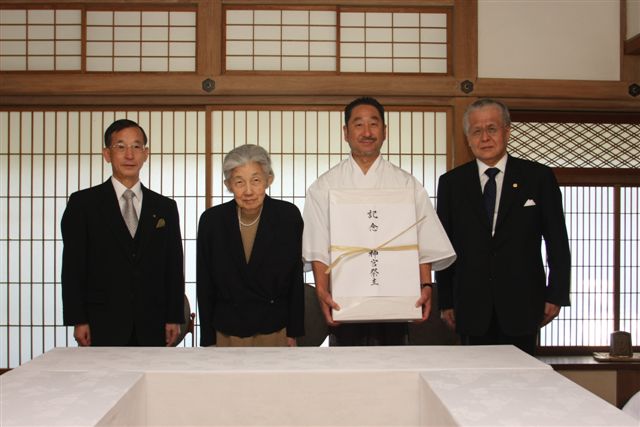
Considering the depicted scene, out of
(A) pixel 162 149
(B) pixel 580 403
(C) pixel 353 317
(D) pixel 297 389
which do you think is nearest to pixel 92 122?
(A) pixel 162 149

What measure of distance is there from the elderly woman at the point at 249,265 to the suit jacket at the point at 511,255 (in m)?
0.76

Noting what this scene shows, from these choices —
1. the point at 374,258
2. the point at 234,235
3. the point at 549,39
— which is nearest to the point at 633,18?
the point at 549,39

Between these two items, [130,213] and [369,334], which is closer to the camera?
[369,334]

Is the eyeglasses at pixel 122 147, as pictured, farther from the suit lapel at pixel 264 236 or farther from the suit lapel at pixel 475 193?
the suit lapel at pixel 475 193

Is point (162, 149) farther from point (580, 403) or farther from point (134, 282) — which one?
point (580, 403)

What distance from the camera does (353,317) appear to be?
2486 millimetres

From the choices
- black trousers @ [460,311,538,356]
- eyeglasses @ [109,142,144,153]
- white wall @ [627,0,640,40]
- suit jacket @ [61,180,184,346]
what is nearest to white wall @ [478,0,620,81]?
white wall @ [627,0,640,40]

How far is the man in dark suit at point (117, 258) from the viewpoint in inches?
110

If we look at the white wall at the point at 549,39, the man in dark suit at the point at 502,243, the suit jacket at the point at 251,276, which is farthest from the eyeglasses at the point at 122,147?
the white wall at the point at 549,39

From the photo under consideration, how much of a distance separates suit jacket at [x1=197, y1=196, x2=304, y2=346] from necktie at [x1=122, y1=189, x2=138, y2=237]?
35 cm

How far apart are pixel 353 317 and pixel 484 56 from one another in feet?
7.84

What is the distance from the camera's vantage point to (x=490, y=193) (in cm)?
288

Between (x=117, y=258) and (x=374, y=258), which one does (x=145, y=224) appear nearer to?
(x=117, y=258)

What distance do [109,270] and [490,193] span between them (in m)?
1.77
